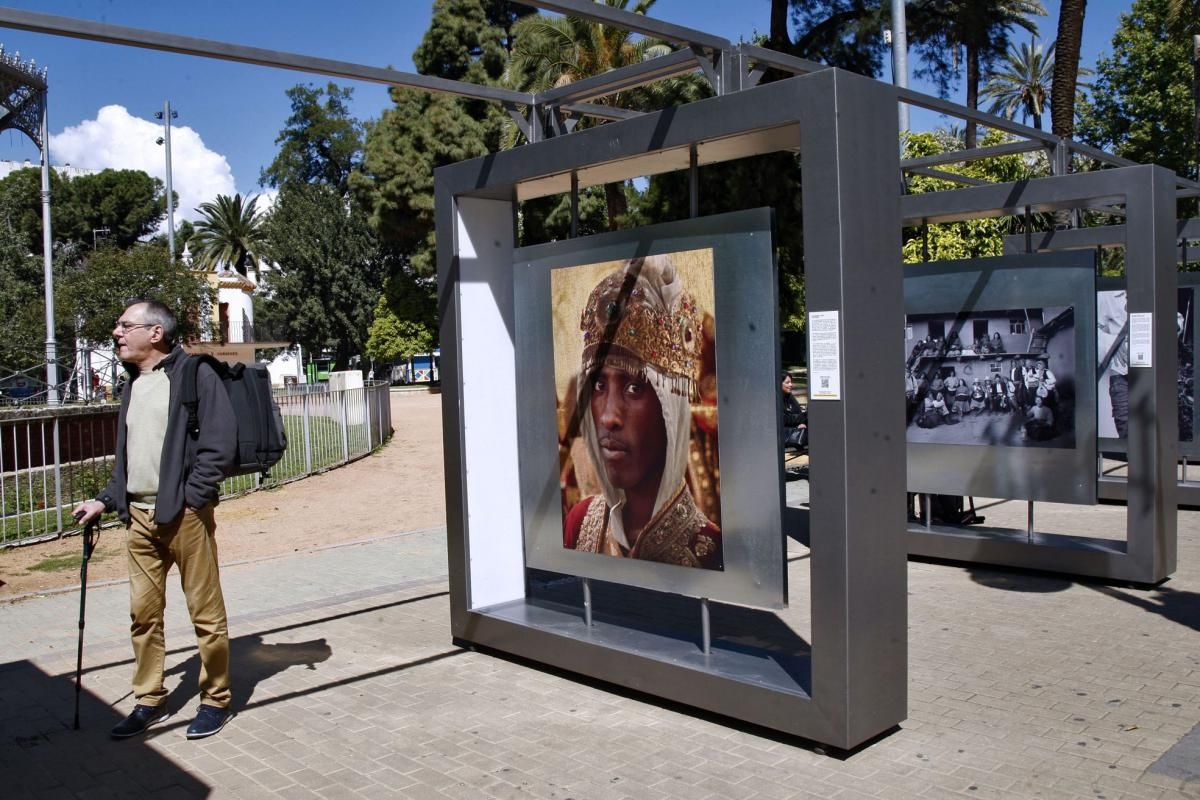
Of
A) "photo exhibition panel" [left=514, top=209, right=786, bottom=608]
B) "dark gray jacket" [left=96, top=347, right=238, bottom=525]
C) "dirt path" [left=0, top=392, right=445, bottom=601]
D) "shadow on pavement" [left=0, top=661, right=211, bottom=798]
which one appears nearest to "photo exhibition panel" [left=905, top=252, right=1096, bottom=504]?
"photo exhibition panel" [left=514, top=209, right=786, bottom=608]

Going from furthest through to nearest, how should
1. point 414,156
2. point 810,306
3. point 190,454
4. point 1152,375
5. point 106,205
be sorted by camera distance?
point 106,205
point 414,156
point 1152,375
point 190,454
point 810,306

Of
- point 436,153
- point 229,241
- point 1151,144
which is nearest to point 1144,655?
point 436,153

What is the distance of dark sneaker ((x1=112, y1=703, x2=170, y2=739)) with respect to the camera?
16.8 ft

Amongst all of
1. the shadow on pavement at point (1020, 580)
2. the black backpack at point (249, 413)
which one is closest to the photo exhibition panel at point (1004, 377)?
the shadow on pavement at point (1020, 580)

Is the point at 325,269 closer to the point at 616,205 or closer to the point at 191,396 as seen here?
the point at 616,205

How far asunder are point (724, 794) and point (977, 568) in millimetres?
5217

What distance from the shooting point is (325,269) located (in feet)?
168

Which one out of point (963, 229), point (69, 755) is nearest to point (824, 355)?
point (69, 755)

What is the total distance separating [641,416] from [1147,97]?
45.9m

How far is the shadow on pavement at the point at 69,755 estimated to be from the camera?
454 centimetres

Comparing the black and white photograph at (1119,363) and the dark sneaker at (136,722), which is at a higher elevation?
the black and white photograph at (1119,363)

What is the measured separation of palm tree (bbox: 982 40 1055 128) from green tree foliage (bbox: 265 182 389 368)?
34.6 m

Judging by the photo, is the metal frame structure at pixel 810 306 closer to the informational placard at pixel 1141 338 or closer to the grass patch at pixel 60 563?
the informational placard at pixel 1141 338

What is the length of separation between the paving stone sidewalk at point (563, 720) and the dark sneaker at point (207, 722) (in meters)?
0.06
